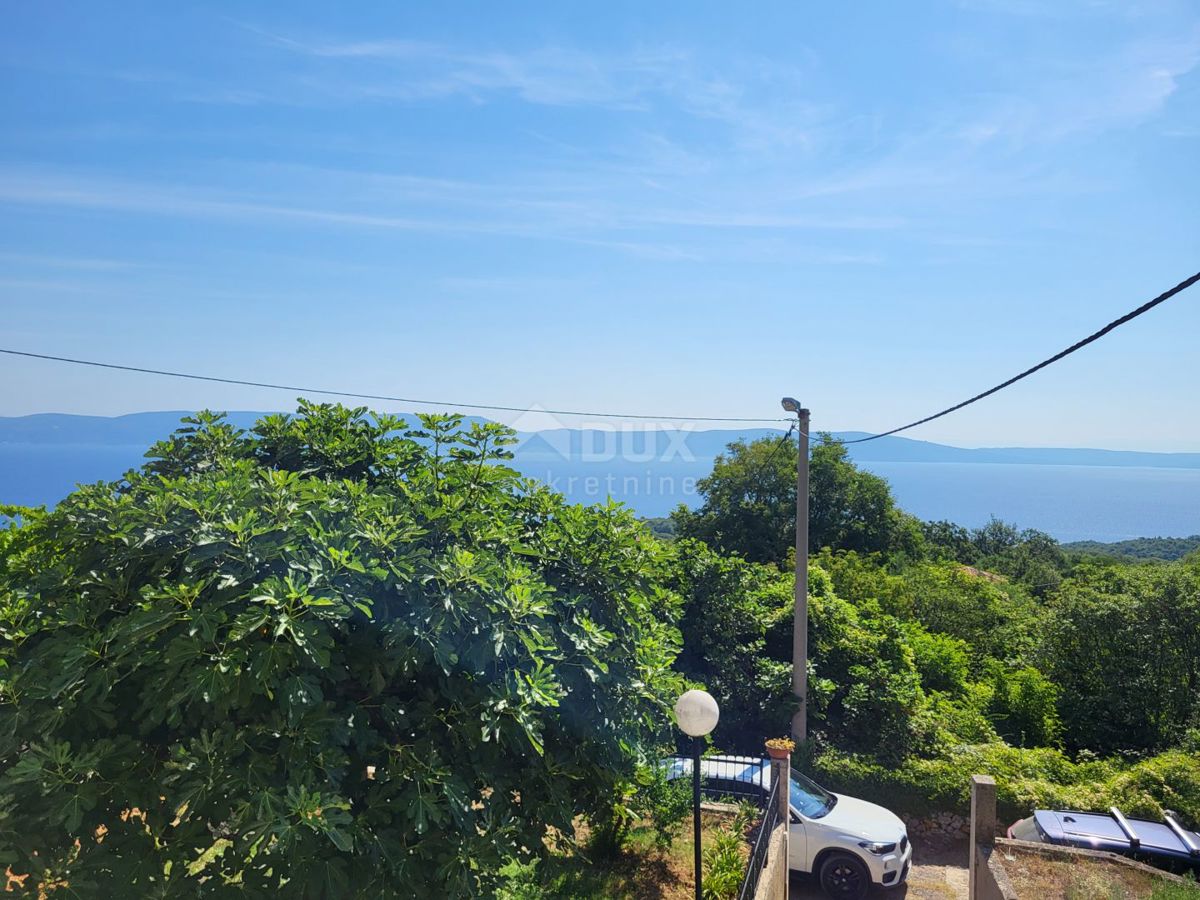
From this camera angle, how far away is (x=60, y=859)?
438cm

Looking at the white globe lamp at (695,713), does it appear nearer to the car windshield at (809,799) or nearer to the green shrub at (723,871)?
the green shrub at (723,871)

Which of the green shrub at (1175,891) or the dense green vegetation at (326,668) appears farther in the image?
the green shrub at (1175,891)

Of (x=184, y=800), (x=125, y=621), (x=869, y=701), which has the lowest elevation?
(x=869, y=701)

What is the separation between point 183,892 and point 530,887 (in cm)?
361

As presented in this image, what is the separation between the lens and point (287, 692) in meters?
4.29

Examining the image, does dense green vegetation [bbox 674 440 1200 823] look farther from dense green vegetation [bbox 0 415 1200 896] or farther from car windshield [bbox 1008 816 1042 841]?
dense green vegetation [bbox 0 415 1200 896]

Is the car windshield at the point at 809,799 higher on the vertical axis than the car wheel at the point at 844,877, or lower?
higher

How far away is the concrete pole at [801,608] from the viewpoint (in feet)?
40.7

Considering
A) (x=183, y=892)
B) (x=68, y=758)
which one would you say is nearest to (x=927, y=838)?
(x=183, y=892)

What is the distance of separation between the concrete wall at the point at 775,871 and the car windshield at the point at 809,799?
0.99 m

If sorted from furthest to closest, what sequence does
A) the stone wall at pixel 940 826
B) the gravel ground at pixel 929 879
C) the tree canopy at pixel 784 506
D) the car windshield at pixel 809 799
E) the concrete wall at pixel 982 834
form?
the tree canopy at pixel 784 506 < the stone wall at pixel 940 826 < the car windshield at pixel 809 799 < the gravel ground at pixel 929 879 < the concrete wall at pixel 982 834

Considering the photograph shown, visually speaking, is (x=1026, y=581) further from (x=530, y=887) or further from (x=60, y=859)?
(x=60, y=859)

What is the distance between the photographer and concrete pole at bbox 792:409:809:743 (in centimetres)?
1240

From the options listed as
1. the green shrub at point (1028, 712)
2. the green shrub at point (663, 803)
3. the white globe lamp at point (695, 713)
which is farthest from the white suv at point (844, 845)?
the green shrub at point (1028, 712)
